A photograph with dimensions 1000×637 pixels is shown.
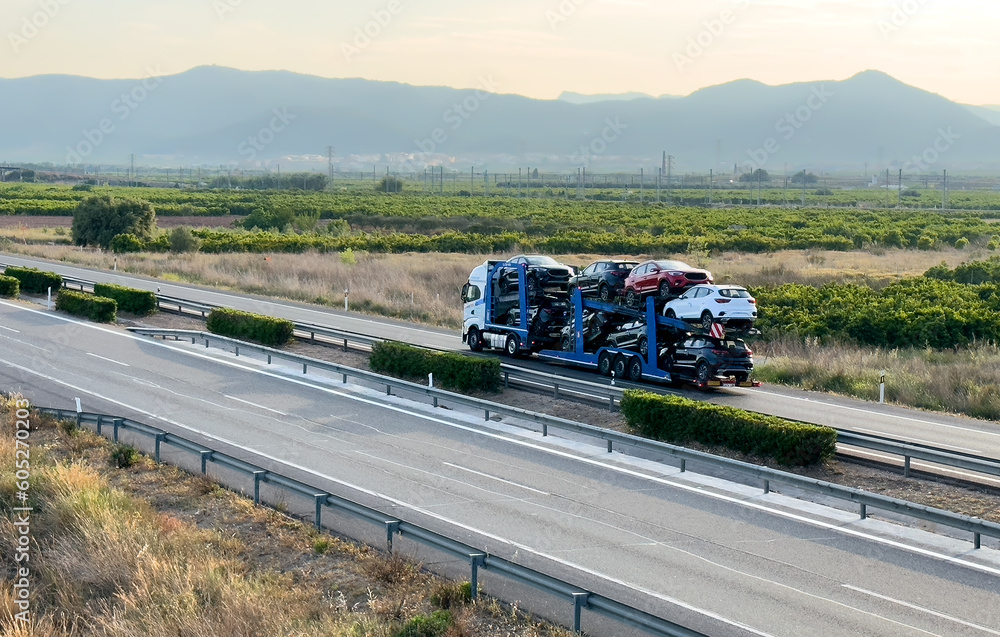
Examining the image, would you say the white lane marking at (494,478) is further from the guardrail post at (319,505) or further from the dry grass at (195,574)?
the dry grass at (195,574)

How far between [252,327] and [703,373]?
1449 centimetres

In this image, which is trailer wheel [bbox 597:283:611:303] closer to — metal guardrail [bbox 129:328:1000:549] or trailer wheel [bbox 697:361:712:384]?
trailer wheel [bbox 697:361:712:384]

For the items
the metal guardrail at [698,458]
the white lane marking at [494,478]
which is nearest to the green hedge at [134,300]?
the metal guardrail at [698,458]

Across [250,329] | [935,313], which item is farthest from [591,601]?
[935,313]

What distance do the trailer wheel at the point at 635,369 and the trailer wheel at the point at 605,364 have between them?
28.9 inches

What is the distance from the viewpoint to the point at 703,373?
24.3 m

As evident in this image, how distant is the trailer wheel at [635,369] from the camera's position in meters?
25.9

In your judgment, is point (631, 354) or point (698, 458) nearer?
point (698, 458)

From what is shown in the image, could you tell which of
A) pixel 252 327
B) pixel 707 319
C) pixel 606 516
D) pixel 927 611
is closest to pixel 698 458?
pixel 606 516

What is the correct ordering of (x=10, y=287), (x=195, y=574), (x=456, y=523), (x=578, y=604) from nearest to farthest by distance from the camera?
(x=578, y=604), (x=195, y=574), (x=456, y=523), (x=10, y=287)

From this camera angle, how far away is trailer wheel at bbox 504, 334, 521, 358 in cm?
3019

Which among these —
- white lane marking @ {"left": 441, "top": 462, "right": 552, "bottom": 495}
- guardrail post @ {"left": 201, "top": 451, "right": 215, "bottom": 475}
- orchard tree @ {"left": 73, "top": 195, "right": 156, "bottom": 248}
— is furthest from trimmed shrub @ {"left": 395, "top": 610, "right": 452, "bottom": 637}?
orchard tree @ {"left": 73, "top": 195, "right": 156, "bottom": 248}

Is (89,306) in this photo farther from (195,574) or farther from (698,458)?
(195,574)

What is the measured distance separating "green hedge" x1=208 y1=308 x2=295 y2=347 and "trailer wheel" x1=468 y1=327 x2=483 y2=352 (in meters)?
5.40
